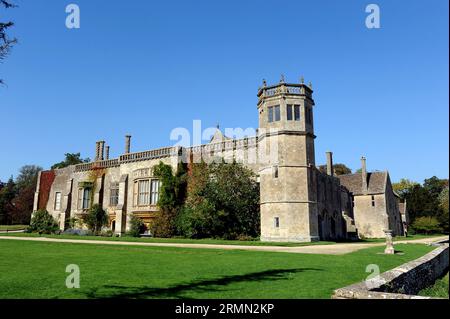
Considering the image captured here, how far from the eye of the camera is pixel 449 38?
14.0 feet

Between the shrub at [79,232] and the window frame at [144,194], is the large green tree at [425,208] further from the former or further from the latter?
the shrub at [79,232]

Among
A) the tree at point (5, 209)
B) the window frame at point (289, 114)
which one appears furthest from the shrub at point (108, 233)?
the tree at point (5, 209)

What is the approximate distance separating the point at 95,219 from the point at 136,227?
→ 682 centimetres

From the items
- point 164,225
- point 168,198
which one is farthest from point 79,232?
point 168,198

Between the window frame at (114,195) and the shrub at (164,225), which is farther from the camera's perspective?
the window frame at (114,195)

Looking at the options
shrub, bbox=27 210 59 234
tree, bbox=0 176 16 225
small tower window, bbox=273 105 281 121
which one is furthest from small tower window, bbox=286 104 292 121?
tree, bbox=0 176 16 225

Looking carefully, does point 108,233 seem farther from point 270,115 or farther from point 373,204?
point 373,204

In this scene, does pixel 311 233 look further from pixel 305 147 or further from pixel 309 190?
pixel 305 147

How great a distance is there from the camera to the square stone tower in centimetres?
2372

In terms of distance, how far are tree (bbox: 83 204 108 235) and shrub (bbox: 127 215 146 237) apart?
5.43 meters

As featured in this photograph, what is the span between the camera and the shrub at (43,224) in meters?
34.2

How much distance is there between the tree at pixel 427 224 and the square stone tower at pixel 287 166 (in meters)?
33.5

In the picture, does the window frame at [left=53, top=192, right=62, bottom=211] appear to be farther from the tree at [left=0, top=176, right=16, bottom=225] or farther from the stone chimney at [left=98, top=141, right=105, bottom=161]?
the tree at [left=0, top=176, right=16, bottom=225]

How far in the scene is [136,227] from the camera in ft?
96.5
